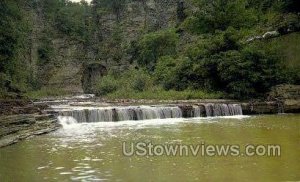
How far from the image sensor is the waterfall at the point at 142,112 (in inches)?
850

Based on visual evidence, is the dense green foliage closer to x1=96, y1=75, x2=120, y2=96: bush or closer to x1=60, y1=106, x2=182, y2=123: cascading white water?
x1=96, y1=75, x2=120, y2=96: bush

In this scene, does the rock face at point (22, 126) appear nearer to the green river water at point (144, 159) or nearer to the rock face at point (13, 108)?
the green river water at point (144, 159)

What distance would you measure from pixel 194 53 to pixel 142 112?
11.4 metres

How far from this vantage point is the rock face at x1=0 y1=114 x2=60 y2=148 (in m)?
15.1

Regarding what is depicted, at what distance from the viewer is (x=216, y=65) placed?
30.5m

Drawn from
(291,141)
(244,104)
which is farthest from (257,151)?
(244,104)

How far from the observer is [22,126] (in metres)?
16.9

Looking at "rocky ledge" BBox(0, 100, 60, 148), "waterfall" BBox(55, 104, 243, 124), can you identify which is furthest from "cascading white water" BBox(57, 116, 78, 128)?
"rocky ledge" BBox(0, 100, 60, 148)

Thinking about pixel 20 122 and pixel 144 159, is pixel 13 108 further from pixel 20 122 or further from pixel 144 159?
pixel 144 159

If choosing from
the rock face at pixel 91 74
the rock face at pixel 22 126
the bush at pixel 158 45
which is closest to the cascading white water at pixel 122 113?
the rock face at pixel 22 126

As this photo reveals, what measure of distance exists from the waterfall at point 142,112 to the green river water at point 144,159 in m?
4.09

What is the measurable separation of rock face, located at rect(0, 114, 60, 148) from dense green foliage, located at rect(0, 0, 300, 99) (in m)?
4.34

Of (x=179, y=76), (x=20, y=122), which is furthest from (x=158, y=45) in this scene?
(x=20, y=122)

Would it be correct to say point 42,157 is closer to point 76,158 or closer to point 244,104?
point 76,158
